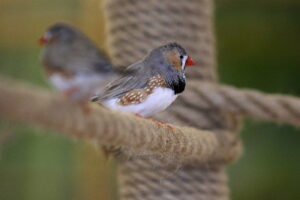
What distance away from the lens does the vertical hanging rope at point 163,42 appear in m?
0.80

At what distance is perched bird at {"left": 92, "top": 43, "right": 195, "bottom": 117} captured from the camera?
0.61 metres

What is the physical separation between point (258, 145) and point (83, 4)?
0.55 metres

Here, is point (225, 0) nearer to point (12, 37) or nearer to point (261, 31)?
point (261, 31)

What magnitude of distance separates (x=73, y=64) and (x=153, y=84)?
0.20m

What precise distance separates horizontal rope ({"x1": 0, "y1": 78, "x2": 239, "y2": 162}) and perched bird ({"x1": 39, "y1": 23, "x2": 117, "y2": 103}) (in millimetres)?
16

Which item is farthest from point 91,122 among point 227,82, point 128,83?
point 227,82

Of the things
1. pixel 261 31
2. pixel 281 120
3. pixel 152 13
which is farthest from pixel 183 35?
pixel 261 31

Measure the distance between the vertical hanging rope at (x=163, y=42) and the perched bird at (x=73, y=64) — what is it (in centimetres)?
35

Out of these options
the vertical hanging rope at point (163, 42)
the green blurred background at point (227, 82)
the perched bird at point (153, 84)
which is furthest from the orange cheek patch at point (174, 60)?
the green blurred background at point (227, 82)

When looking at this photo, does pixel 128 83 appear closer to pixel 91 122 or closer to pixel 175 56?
pixel 175 56

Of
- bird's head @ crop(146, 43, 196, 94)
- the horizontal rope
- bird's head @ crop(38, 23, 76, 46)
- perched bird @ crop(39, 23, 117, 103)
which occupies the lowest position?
the horizontal rope


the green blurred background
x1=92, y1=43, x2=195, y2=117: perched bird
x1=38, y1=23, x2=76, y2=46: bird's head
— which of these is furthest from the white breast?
the green blurred background

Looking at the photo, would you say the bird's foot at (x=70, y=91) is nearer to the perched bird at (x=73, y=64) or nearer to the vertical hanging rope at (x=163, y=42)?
the perched bird at (x=73, y=64)

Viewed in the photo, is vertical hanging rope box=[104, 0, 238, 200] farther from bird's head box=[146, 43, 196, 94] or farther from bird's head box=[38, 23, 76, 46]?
bird's head box=[38, 23, 76, 46]
